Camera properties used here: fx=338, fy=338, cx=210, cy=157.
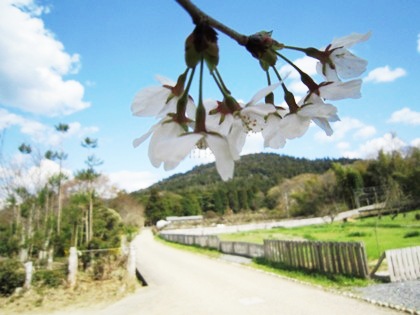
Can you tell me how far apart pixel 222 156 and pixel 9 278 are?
1329 centimetres

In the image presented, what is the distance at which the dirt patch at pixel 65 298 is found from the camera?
948 cm

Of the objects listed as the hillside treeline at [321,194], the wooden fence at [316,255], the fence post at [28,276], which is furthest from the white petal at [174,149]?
the fence post at [28,276]

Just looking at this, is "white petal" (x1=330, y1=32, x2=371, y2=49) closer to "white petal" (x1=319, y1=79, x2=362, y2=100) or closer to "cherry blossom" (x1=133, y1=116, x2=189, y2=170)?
"white petal" (x1=319, y1=79, x2=362, y2=100)

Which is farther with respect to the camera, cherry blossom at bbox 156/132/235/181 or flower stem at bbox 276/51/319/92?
flower stem at bbox 276/51/319/92

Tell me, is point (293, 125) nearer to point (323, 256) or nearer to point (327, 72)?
point (327, 72)

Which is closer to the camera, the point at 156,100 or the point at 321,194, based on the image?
the point at 156,100

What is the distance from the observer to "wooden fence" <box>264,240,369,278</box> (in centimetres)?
910

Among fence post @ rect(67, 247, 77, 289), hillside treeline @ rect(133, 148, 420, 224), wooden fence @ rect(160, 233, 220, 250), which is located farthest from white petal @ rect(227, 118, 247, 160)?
wooden fence @ rect(160, 233, 220, 250)

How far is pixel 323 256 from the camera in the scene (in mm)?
10391

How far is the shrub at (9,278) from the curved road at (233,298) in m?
4.22

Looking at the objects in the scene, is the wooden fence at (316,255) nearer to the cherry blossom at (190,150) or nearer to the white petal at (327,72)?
the white petal at (327,72)

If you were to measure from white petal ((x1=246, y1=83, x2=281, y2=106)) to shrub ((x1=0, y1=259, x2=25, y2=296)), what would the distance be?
43.5 feet

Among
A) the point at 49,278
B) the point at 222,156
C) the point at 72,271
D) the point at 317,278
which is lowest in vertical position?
the point at 317,278

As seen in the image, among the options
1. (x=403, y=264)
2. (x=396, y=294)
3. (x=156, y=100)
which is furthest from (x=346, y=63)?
(x=403, y=264)
